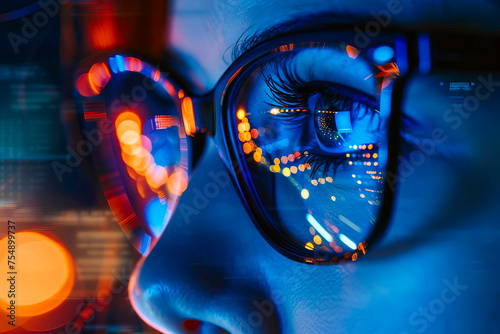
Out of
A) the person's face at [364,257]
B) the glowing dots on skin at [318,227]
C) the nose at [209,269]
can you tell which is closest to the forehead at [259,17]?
the person's face at [364,257]

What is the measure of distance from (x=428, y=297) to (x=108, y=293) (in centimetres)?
59

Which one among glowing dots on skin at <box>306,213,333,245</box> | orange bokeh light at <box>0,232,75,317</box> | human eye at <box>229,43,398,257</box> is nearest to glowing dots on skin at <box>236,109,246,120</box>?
human eye at <box>229,43,398,257</box>

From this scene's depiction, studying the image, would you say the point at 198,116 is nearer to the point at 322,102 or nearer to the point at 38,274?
the point at 322,102

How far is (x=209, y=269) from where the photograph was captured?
526 mm

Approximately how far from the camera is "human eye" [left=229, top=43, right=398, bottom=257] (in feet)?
1.35

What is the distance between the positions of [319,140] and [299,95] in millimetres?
62

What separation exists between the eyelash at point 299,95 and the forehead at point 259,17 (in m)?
0.06

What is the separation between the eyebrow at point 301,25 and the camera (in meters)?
0.42

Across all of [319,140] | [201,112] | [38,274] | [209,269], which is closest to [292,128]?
[319,140]

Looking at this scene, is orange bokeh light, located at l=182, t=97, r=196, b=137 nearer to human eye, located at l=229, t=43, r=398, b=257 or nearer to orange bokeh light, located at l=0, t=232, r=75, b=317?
human eye, located at l=229, t=43, r=398, b=257

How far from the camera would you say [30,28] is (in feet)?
2.19

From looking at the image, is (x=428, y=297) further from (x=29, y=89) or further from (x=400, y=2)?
(x=29, y=89)

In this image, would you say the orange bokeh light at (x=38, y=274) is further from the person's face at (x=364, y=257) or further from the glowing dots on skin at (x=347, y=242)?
the glowing dots on skin at (x=347, y=242)

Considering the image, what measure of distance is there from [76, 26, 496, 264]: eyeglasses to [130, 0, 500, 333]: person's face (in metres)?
0.02
